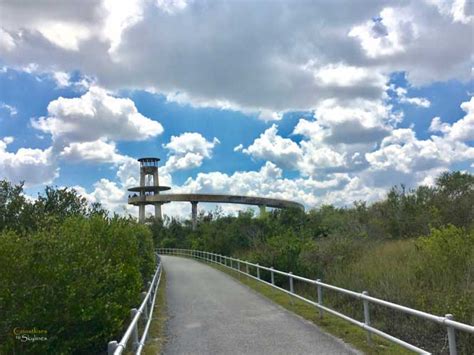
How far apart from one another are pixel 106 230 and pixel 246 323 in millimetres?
4337

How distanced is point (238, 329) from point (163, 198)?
76079 millimetres

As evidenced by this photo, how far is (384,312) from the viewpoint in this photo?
11.7 m

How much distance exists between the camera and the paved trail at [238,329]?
899 cm

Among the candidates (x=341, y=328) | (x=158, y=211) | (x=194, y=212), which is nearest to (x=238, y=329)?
Result: (x=341, y=328)

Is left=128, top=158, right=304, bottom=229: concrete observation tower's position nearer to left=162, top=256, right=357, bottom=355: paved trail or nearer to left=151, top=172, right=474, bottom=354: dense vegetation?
left=151, top=172, right=474, bottom=354: dense vegetation

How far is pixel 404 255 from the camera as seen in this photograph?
643 inches

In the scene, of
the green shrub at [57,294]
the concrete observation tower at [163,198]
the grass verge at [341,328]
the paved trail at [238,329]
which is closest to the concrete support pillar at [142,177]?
the concrete observation tower at [163,198]

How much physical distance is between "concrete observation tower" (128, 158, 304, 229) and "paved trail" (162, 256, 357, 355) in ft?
198

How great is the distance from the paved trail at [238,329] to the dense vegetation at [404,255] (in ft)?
6.06

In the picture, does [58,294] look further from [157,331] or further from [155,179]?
[155,179]

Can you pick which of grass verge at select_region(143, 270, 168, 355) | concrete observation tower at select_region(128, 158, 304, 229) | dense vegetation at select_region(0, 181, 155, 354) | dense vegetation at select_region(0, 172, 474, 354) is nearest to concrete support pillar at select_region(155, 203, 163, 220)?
concrete observation tower at select_region(128, 158, 304, 229)

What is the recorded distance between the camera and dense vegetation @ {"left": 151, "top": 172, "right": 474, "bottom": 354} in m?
10.4

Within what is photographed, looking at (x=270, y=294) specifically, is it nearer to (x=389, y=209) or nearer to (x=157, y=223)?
(x=389, y=209)

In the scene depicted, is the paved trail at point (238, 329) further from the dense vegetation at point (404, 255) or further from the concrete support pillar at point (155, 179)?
the concrete support pillar at point (155, 179)
